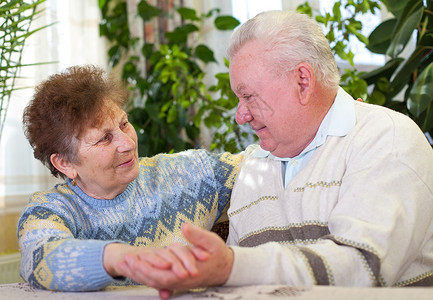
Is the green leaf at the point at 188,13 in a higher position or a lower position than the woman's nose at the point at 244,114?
higher

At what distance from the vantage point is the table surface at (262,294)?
0.85m

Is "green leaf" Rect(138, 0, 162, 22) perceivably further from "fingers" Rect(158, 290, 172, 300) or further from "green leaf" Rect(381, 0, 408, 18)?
"fingers" Rect(158, 290, 172, 300)

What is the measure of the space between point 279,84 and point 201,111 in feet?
4.86

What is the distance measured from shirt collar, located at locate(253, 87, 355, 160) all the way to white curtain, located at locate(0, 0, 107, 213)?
1.63 metres

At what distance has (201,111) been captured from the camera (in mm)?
2932

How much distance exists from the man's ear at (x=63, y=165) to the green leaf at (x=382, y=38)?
164cm

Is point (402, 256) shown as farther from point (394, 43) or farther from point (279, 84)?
point (394, 43)

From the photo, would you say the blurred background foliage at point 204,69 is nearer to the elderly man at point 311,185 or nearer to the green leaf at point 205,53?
the green leaf at point 205,53

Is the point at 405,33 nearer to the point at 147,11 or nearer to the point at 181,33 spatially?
the point at 181,33

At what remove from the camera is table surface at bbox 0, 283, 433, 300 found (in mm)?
852

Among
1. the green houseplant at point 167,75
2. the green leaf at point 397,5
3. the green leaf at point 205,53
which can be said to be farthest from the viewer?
the green leaf at point 205,53

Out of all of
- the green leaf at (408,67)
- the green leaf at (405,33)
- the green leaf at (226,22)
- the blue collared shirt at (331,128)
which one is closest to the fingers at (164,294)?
the blue collared shirt at (331,128)

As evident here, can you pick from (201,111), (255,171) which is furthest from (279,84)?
(201,111)

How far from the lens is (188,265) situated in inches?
39.2
